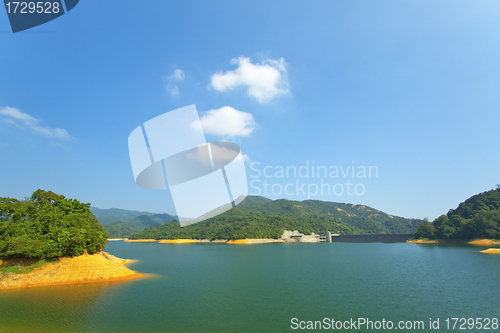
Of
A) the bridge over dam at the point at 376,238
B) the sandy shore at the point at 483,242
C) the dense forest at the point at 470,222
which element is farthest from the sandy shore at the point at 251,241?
the sandy shore at the point at 483,242

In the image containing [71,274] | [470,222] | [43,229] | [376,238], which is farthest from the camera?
[376,238]

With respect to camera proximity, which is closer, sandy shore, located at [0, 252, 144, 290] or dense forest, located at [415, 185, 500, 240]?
sandy shore, located at [0, 252, 144, 290]

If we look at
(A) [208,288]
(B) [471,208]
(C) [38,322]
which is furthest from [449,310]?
(B) [471,208]

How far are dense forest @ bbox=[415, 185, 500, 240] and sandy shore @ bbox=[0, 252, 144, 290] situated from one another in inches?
3096

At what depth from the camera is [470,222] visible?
67.1m

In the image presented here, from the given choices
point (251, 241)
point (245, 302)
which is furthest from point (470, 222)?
point (245, 302)

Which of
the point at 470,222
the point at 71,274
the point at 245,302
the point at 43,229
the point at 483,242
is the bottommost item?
the point at 483,242

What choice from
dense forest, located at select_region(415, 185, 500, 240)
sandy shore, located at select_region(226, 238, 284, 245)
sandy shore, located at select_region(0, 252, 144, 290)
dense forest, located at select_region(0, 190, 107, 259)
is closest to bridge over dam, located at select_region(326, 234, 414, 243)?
dense forest, located at select_region(415, 185, 500, 240)

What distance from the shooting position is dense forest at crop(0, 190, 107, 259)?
22531 millimetres

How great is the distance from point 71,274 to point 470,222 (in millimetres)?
85609

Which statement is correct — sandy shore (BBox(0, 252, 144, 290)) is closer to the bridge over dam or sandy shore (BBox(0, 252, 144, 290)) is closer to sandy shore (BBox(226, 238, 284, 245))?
sandy shore (BBox(226, 238, 284, 245))

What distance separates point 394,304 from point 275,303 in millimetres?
7621

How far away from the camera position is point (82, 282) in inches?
917

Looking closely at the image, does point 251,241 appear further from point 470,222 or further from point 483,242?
point 483,242
